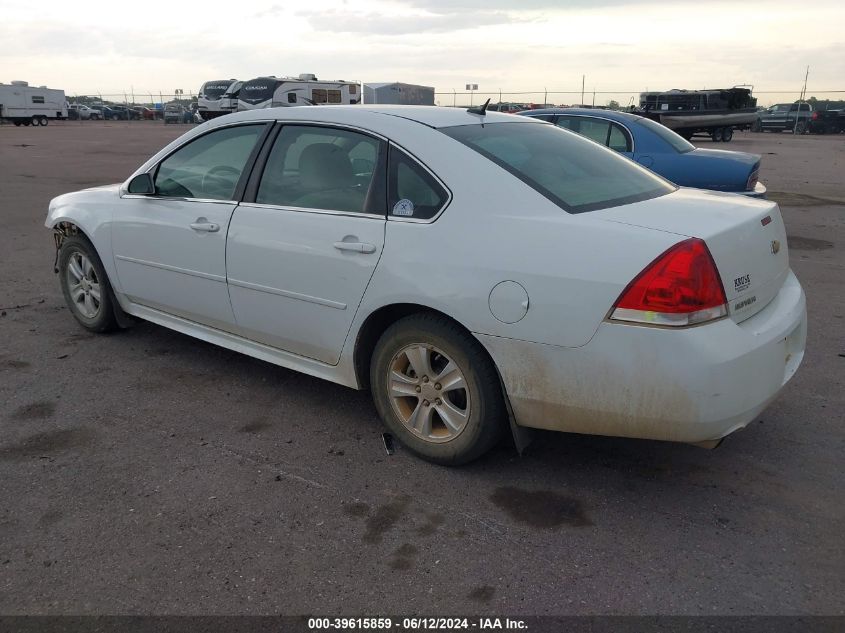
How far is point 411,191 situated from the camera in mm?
3328

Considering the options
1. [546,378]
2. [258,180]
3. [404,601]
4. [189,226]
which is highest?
[258,180]

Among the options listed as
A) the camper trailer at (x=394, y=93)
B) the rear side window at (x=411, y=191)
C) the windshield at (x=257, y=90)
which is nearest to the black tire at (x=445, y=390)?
the rear side window at (x=411, y=191)

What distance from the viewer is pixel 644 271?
8.73ft

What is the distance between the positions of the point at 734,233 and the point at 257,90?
114ft

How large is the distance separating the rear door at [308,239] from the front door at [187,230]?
0.53ft

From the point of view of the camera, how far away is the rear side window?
3.23 metres

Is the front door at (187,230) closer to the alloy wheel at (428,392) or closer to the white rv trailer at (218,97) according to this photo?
the alloy wheel at (428,392)

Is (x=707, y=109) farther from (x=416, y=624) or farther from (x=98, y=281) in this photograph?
(x=416, y=624)

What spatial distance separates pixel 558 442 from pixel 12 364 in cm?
358

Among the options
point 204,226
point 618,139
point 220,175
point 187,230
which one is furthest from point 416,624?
point 618,139

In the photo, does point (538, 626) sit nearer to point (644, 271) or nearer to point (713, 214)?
point (644, 271)

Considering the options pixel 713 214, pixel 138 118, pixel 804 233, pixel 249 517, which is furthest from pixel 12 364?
pixel 138 118

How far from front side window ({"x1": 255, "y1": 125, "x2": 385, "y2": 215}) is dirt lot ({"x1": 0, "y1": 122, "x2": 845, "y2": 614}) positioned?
120cm

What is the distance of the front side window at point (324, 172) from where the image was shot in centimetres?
349
